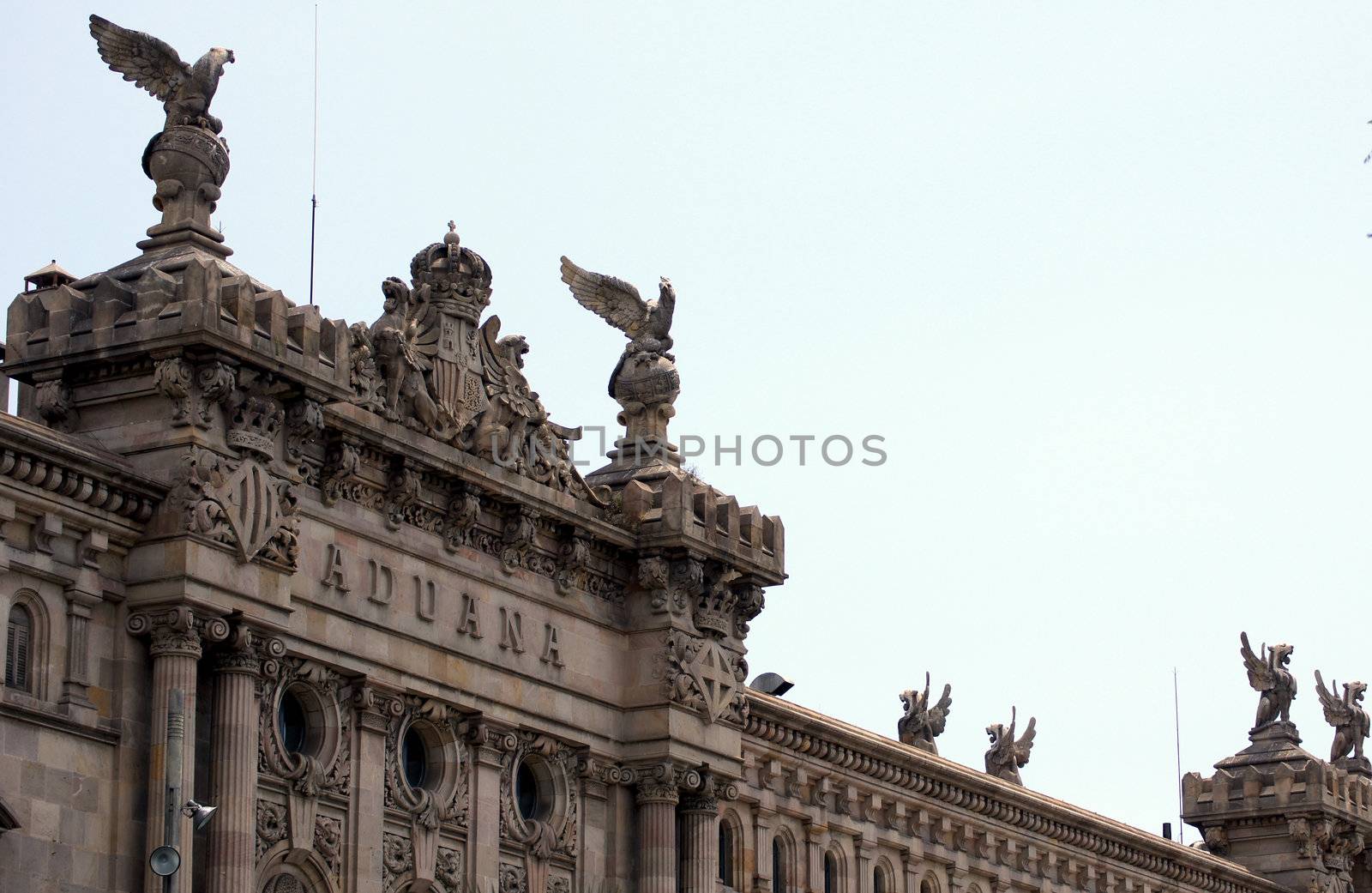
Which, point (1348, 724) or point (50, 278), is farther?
point (1348, 724)

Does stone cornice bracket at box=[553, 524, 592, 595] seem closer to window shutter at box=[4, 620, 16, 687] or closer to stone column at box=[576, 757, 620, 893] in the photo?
stone column at box=[576, 757, 620, 893]

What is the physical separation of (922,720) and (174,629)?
2283cm

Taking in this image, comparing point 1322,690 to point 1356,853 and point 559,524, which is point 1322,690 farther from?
point 559,524

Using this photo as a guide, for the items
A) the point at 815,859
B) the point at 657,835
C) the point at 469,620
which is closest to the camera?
the point at 469,620

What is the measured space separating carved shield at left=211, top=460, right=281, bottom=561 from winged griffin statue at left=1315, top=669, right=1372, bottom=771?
37.4 metres

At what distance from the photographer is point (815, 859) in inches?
2080

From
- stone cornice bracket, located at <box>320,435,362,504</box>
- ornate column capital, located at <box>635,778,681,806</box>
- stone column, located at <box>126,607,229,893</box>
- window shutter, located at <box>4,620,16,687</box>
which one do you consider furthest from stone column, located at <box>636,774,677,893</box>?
window shutter, located at <box>4,620,16,687</box>

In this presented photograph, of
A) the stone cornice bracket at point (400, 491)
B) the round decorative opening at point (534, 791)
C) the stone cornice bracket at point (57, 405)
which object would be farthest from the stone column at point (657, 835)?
the stone cornice bracket at point (57, 405)

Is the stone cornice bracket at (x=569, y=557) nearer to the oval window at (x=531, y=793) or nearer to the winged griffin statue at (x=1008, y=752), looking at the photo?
the oval window at (x=531, y=793)

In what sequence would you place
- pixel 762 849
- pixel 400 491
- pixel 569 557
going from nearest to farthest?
pixel 400 491
pixel 569 557
pixel 762 849

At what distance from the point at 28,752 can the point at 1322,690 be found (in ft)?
135

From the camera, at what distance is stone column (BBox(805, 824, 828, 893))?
173 feet

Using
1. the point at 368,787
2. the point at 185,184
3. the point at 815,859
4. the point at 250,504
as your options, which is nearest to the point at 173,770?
the point at 250,504

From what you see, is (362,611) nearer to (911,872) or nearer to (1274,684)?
(911,872)
